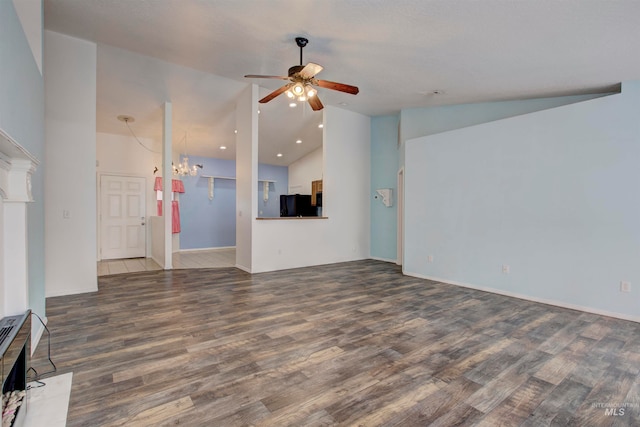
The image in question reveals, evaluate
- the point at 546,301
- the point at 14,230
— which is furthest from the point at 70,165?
the point at 546,301

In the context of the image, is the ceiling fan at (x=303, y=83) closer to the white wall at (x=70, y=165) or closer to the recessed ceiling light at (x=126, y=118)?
the white wall at (x=70, y=165)

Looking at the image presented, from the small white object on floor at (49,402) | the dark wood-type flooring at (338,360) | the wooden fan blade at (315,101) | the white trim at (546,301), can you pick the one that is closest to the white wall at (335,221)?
the dark wood-type flooring at (338,360)

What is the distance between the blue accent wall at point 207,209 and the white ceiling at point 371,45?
11.7 ft

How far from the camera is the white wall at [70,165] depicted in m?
4.00

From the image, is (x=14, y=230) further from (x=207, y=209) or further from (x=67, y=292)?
(x=207, y=209)

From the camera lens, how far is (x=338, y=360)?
2.37m

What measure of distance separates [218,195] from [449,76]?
737cm

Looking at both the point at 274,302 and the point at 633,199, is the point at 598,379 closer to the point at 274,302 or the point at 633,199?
the point at 633,199

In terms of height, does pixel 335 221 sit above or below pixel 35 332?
above

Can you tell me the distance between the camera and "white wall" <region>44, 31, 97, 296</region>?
400 centimetres

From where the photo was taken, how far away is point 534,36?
10.0 feet

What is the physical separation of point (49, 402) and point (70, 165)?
3447 millimetres

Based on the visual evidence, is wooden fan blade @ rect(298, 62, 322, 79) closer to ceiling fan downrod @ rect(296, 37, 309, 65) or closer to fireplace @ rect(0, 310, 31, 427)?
ceiling fan downrod @ rect(296, 37, 309, 65)

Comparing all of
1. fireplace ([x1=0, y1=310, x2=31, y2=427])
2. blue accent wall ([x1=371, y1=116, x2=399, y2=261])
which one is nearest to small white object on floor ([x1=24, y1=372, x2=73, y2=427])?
fireplace ([x1=0, y1=310, x2=31, y2=427])
